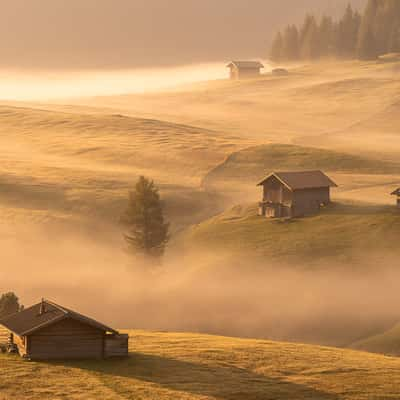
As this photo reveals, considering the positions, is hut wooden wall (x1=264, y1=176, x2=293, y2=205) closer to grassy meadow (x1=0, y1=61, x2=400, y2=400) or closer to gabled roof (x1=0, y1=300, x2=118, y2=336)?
grassy meadow (x1=0, y1=61, x2=400, y2=400)

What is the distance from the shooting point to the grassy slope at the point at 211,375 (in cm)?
4572

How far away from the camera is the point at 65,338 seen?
5166 centimetres

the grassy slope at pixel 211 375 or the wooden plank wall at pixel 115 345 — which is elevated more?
the wooden plank wall at pixel 115 345

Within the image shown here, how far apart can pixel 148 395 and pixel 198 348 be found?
11.4m

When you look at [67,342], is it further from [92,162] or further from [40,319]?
[92,162]

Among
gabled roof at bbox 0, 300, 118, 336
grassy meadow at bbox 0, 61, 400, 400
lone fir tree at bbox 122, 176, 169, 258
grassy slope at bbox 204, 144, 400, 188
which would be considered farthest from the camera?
grassy slope at bbox 204, 144, 400, 188

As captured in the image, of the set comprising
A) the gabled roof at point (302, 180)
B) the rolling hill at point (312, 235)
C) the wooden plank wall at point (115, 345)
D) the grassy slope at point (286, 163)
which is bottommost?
the wooden plank wall at point (115, 345)

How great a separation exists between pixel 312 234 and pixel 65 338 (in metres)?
46.4

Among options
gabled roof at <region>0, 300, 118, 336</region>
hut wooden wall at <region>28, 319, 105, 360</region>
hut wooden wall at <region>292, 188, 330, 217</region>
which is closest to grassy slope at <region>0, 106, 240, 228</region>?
hut wooden wall at <region>292, 188, 330, 217</region>

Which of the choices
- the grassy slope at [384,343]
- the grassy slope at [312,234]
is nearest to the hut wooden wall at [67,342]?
the grassy slope at [384,343]

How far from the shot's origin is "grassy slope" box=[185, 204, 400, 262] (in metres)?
91.2

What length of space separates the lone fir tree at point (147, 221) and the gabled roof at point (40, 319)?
130 ft

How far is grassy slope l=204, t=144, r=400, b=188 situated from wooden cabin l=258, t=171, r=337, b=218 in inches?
961

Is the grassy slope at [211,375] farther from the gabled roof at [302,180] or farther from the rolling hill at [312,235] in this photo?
the gabled roof at [302,180]
